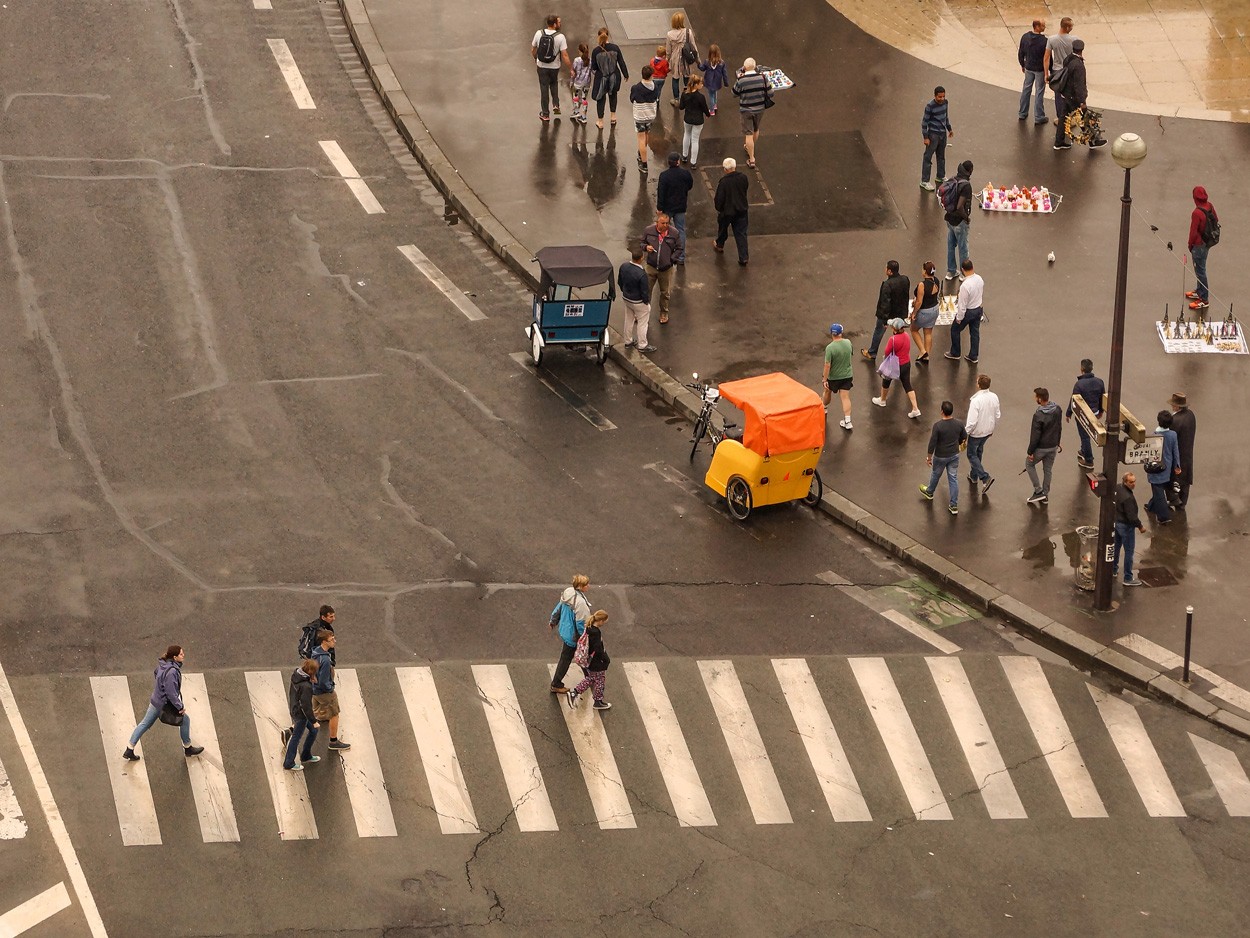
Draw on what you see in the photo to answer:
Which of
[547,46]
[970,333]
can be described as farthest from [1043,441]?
[547,46]

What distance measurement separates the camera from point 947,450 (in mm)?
26266

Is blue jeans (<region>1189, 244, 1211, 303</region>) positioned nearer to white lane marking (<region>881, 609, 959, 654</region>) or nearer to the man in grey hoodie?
the man in grey hoodie

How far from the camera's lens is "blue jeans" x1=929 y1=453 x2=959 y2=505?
86.4 feet

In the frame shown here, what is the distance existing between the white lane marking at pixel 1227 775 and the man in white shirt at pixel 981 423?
5.18 m

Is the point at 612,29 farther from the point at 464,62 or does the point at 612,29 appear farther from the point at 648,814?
the point at 648,814

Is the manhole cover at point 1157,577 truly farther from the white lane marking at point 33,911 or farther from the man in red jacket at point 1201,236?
the white lane marking at point 33,911

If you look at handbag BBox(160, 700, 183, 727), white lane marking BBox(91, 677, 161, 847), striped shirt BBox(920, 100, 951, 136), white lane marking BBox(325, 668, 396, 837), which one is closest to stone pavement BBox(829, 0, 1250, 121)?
striped shirt BBox(920, 100, 951, 136)

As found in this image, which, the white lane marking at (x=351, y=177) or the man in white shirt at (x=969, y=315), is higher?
the white lane marking at (x=351, y=177)

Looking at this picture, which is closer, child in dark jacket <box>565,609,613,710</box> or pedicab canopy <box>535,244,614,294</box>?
child in dark jacket <box>565,609,613,710</box>

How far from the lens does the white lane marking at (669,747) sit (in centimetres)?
2181

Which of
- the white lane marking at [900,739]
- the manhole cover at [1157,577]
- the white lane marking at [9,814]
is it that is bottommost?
the white lane marking at [900,739]

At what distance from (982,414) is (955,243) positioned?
18.8ft

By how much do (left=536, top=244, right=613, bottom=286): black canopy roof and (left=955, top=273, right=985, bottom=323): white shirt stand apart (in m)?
5.04

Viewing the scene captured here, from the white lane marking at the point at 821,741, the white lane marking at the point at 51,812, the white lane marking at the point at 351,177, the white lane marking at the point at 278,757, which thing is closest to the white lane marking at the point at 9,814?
the white lane marking at the point at 51,812
